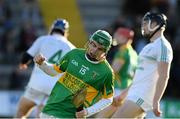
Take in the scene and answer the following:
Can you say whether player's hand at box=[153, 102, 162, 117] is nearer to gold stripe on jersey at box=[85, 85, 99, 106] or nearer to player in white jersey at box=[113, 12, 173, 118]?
player in white jersey at box=[113, 12, 173, 118]

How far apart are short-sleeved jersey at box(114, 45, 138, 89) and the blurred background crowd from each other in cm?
546

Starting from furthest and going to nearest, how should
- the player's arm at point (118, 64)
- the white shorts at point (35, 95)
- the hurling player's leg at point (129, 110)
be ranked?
the player's arm at point (118, 64), the white shorts at point (35, 95), the hurling player's leg at point (129, 110)

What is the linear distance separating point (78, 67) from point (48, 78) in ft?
10.7

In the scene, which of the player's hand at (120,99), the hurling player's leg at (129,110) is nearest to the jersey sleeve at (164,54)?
the hurling player's leg at (129,110)

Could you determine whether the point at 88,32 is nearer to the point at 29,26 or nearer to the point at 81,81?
the point at 29,26

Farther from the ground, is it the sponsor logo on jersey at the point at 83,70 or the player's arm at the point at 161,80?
the sponsor logo on jersey at the point at 83,70

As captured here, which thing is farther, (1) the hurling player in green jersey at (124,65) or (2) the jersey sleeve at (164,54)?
(1) the hurling player in green jersey at (124,65)

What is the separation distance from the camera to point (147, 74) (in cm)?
1043

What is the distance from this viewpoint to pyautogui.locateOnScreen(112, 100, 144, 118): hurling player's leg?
1038cm

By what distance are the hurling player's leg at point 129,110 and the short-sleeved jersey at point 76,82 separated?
1193 mm

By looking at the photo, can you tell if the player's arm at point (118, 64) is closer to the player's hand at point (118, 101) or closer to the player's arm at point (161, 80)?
the player's hand at point (118, 101)

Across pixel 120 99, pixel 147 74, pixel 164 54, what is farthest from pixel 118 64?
pixel 164 54

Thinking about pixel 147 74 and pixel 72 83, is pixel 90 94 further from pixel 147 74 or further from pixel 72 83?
pixel 147 74

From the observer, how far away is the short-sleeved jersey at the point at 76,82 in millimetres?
9125
